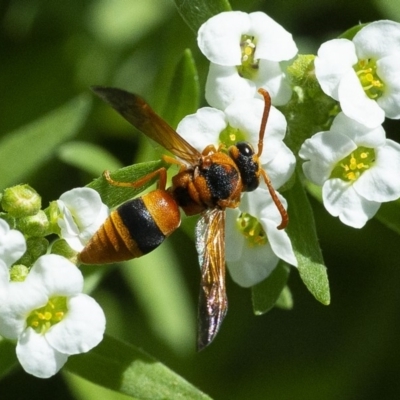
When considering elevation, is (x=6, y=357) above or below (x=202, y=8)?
below

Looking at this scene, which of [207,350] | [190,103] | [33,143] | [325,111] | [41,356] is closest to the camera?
[41,356]

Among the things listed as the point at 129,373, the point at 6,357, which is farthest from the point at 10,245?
the point at 129,373

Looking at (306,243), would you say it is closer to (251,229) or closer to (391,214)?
(251,229)

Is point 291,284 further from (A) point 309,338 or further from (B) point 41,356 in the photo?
(B) point 41,356

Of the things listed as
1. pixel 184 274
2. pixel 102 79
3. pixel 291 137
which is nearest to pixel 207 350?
pixel 184 274

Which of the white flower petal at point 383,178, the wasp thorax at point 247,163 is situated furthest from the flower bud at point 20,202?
the white flower petal at point 383,178

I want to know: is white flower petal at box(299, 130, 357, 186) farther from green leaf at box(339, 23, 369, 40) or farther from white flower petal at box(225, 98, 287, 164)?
green leaf at box(339, 23, 369, 40)

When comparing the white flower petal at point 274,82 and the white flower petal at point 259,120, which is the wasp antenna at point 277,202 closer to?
the white flower petal at point 259,120
